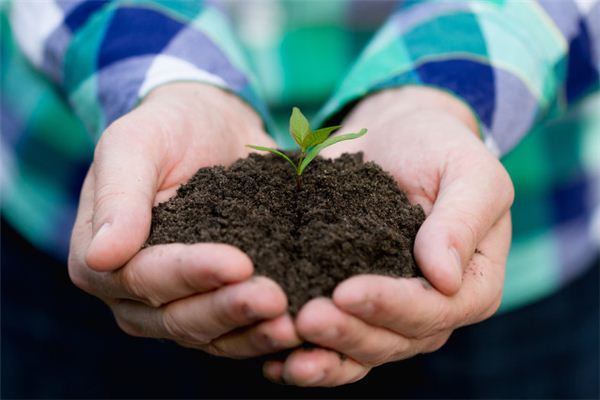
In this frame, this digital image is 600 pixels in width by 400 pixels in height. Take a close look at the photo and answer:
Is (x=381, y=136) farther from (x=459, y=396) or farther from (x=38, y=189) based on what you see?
(x=38, y=189)

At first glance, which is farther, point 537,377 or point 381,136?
point 537,377

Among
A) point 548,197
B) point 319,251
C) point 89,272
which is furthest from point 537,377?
point 89,272

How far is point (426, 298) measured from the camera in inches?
56.0

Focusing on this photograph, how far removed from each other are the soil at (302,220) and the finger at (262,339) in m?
0.06

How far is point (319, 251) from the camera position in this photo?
1.50 m

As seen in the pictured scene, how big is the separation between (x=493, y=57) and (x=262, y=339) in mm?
1654

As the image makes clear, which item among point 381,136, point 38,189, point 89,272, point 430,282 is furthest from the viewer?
point 38,189

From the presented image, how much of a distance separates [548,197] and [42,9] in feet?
8.70

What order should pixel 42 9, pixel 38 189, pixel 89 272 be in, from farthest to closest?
pixel 38 189 → pixel 42 9 → pixel 89 272

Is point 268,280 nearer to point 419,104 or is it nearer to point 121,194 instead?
point 121,194

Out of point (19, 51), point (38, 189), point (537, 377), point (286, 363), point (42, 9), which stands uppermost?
point (42, 9)

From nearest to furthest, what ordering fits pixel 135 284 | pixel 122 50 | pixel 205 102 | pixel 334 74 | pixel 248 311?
pixel 248 311, pixel 135 284, pixel 205 102, pixel 122 50, pixel 334 74

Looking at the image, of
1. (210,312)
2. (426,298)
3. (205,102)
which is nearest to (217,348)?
(210,312)

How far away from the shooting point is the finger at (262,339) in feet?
4.30
